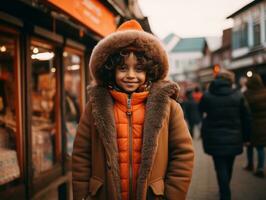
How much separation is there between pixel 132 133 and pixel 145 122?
0.39 feet

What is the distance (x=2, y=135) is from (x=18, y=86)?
74 cm

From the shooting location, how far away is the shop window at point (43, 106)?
20.2 feet

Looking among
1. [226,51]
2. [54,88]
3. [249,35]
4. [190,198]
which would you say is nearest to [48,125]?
[54,88]

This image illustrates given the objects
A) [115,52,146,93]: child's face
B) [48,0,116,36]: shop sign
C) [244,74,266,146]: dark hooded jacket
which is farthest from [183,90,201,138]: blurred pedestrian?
[115,52,146,93]: child's face

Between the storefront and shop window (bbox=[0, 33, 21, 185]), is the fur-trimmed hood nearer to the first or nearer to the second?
the storefront

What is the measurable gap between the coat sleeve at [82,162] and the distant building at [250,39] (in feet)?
60.7

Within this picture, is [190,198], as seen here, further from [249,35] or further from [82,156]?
[249,35]

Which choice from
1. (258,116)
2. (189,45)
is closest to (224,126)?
(258,116)

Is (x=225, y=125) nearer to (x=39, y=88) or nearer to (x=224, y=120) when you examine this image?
(x=224, y=120)

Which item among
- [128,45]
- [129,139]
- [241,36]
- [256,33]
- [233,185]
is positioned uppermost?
[241,36]

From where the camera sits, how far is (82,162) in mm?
2619

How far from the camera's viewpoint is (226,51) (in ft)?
118

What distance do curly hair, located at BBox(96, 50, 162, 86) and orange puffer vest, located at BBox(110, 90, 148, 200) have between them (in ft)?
0.69

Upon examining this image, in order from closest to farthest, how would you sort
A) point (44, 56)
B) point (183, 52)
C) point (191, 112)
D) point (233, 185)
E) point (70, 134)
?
point (233, 185)
point (44, 56)
point (70, 134)
point (191, 112)
point (183, 52)
